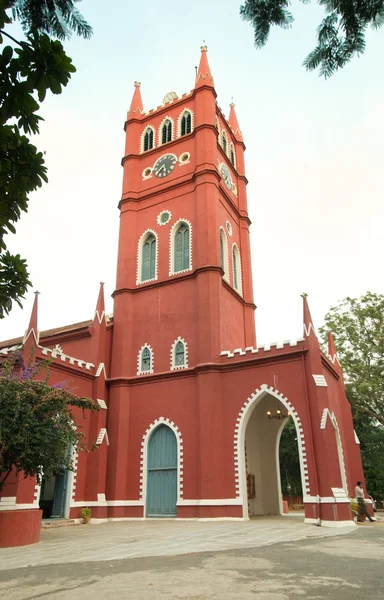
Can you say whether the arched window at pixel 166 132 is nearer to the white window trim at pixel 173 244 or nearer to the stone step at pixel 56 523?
the white window trim at pixel 173 244

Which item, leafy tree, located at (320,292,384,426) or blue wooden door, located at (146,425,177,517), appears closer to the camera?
blue wooden door, located at (146,425,177,517)

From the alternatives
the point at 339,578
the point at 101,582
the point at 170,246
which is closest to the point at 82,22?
the point at 101,582

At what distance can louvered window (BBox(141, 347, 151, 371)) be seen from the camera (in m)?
21.4

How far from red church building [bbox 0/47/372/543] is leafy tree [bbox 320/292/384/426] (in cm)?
770

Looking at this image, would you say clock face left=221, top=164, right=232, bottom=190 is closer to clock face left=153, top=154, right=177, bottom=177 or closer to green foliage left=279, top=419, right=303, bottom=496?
clock face left=153, top=154, right=177, bottom=177

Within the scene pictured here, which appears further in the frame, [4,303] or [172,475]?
[172,475]

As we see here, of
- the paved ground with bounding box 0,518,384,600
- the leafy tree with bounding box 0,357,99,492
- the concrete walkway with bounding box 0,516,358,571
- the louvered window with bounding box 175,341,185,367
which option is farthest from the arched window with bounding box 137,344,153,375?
the paved ground with bounding box 0,518,384,600

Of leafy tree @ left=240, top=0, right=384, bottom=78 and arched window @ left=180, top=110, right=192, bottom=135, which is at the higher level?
arched window @ left=180, top=110, right=192, bottom=135

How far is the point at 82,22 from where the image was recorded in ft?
12.8

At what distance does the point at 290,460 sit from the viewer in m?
35.2

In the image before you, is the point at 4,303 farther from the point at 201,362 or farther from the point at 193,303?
the point at 193,303

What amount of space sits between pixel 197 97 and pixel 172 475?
19.9 m

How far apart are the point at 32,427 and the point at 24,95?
10322 millimetres

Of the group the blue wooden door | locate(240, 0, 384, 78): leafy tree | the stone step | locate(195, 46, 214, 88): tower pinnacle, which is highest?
locate(195, 46, 214, 88): tower pinnacle
